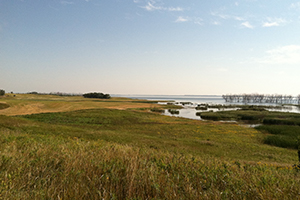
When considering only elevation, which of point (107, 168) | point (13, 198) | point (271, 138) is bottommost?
point (271, 138)

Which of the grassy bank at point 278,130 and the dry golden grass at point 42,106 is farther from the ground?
the dry golden grass at point 42,106

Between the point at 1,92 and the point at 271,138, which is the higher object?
the point at 1,92

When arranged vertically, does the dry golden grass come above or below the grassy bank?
above

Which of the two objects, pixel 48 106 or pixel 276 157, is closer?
pixel 276 157

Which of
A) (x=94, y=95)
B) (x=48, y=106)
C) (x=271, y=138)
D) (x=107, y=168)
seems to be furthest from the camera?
(x=94, y=95)

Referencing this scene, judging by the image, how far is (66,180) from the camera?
11.9ft

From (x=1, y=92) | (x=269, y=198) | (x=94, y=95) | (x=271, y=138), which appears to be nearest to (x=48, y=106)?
Result: (x=1, y=92)

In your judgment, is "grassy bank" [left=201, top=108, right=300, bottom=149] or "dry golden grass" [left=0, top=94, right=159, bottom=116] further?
"dry golden grass" [left=0, top=94, right=159, bottom=116]

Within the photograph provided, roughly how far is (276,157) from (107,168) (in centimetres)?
1867

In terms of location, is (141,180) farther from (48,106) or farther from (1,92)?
(1,92)

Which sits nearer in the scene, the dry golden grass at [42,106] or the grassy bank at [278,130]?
the grassy bank at [278,130]

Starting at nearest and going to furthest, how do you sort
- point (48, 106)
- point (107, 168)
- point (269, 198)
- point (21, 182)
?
point (269, 198) < point (21, 182) < point (107, 168) < point (48, 106)

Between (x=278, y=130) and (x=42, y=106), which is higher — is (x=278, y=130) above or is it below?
below

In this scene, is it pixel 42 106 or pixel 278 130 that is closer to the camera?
pixel 278 130
